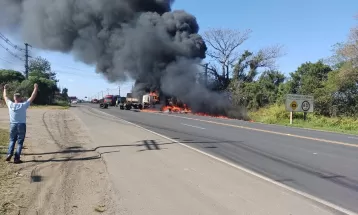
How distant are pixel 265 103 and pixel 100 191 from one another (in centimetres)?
3826

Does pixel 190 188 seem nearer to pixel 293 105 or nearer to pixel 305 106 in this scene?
pixel 293 105

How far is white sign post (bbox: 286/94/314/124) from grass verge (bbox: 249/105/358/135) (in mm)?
934

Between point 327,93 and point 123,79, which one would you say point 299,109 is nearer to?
point 327,93

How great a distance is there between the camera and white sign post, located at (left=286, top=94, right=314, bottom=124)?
29.4 m

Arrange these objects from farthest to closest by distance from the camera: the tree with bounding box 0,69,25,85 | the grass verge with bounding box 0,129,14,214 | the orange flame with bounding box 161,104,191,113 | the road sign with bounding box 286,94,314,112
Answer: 1. the tree with bounding box 0,69,25,85
2. the orange flame with bounding box 161,104,191,113
3. the road sign with bounding box 286,94,314,112
4. the grass verge with bounding box 0,129,14,214

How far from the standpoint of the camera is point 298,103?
2973cm

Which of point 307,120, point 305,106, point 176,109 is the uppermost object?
point 305,106

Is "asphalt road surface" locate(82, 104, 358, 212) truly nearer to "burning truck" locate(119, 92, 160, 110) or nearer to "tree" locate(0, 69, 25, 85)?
"burning truck" locate(119, 92, 160, 110)

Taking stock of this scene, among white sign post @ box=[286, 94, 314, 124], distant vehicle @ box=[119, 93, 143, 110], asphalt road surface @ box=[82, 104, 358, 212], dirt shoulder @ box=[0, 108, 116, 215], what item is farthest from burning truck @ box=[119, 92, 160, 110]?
dirt shoulder @ box=[0, 108, 116, 215]

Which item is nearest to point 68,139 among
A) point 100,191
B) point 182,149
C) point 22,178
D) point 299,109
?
point 182,149

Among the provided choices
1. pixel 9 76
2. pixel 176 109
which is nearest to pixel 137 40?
pixel 176 109

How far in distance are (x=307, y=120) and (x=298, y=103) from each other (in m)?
1.92

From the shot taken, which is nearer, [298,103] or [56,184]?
[56,184]

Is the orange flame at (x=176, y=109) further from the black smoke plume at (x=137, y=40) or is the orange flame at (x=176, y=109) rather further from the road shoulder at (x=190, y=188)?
the road shoulder at (x=190, y=188)
